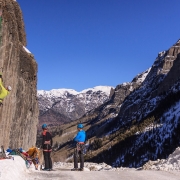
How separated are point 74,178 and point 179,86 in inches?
7241

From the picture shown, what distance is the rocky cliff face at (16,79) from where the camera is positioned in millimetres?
30203

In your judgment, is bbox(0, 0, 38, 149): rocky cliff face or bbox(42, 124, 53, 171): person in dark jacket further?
bbox(0, 0, 38, 149): rocky cliff face

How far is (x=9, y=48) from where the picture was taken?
3105 cm

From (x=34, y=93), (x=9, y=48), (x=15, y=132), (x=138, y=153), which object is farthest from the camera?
(x=138, y=153)

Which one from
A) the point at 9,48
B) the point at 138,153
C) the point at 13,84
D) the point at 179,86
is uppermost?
the point at 179,86

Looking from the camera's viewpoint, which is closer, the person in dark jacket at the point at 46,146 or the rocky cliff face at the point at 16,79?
the person in dark jacket at the point at 46,146

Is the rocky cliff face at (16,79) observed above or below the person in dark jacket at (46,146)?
above

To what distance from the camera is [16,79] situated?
34.3 meters

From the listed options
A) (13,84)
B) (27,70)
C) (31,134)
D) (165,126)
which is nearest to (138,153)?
(165,126)

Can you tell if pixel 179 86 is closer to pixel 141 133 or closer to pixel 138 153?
pixel 141 133

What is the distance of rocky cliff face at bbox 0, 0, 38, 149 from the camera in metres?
30.2

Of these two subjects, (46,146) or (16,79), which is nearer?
(46,146)

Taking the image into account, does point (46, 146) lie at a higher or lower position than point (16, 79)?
lower

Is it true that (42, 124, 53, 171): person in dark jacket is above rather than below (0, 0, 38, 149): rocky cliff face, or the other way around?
below
